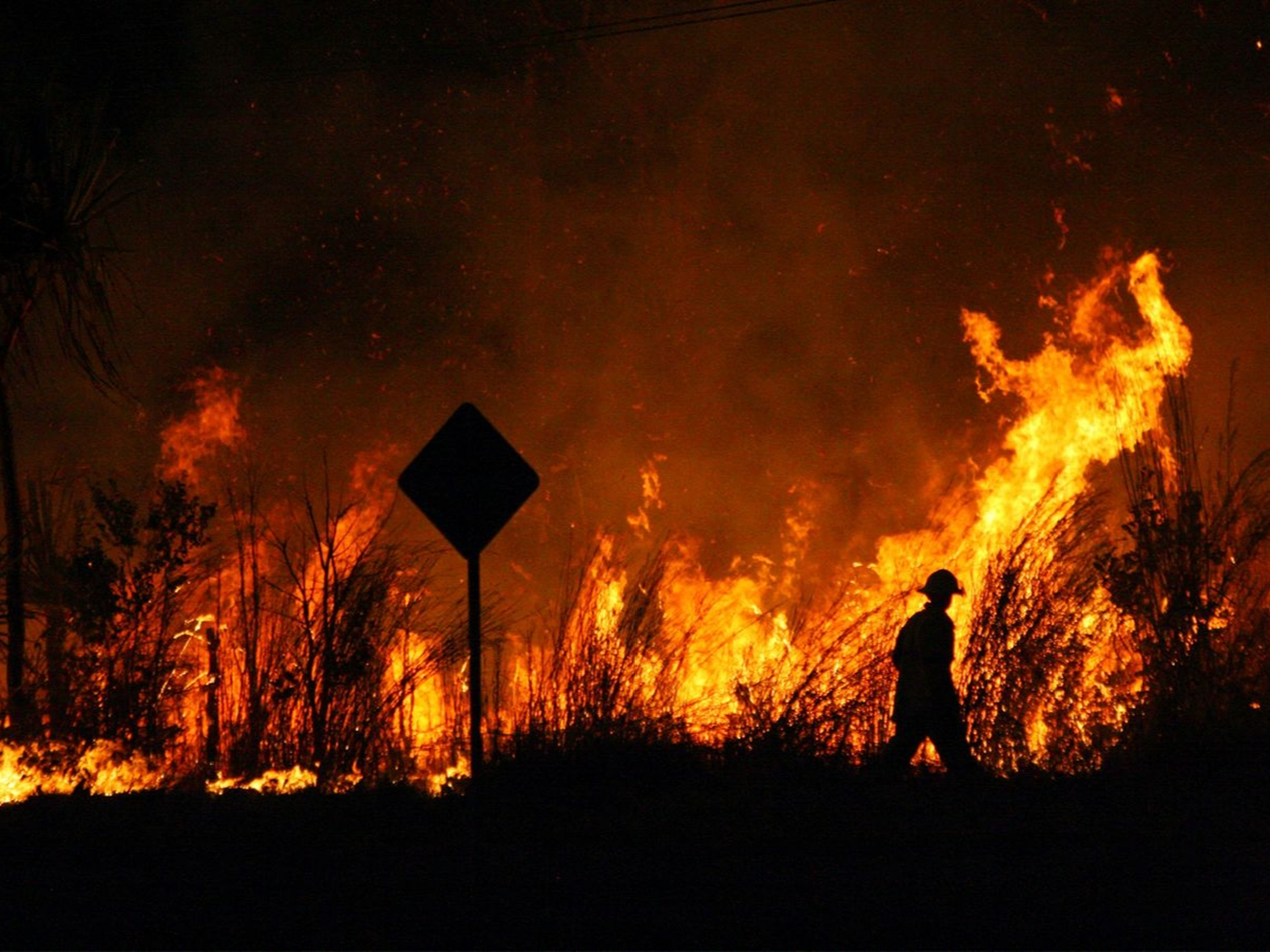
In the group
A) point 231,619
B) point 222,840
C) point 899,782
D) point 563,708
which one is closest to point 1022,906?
point 899,782

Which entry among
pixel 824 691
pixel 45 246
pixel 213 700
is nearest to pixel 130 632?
pixel 213 700

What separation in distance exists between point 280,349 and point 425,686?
948 cm

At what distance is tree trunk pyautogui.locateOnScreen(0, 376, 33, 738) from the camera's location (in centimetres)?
977

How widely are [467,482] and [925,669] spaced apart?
350cm

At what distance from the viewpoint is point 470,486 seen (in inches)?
342

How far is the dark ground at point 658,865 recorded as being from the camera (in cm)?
513

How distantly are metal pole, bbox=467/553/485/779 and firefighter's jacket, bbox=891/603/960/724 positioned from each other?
9.91 ft

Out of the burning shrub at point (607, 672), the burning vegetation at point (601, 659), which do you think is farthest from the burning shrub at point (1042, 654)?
the burning shrub at point (607, 672)

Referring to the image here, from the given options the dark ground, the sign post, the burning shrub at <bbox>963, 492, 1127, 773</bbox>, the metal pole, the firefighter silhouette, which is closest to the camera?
the dark ground

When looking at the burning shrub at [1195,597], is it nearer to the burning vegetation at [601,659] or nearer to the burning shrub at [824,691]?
the burning vegetation at [601,659]

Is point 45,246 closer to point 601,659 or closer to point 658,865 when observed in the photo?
point 601,659

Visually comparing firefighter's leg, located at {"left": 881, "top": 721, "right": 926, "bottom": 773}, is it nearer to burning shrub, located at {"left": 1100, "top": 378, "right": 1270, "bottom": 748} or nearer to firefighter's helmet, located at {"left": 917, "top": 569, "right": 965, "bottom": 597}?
firefighter's helmet, located at {"left": 917, "top": 569, "right": 965, "bottom": 597}

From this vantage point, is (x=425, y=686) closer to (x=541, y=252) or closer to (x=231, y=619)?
(x=231, y=619)

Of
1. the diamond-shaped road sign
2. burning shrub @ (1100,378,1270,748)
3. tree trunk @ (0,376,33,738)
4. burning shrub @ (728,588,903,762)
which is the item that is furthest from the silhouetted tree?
burning shrub @ (1100,378,1270,748)
